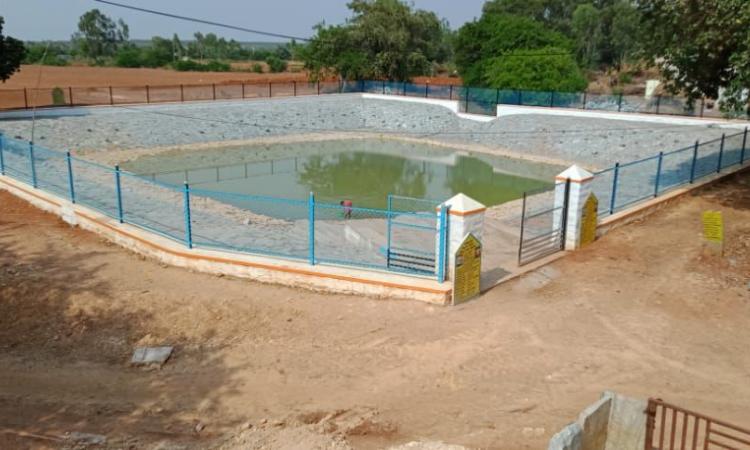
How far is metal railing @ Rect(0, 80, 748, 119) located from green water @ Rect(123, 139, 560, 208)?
5.86 m

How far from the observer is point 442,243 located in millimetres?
11297

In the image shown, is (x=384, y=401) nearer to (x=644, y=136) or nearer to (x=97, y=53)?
(x=644, y=136)

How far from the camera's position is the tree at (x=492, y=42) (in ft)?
146

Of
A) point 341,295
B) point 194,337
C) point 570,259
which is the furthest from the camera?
point 570,259

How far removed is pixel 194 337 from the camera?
10.4 m

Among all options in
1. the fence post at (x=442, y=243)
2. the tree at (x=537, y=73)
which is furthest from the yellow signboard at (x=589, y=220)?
the tree at (x=537, y=73)

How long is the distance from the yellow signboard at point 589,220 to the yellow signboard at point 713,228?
236 cm

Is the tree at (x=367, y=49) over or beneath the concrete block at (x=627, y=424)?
over

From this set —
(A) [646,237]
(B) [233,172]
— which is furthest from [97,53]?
(A) [646,237]

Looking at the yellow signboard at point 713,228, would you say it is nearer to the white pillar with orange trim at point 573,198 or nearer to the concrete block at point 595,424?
the white pillar with orange trim at point 573,198

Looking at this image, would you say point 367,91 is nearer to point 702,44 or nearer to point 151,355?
point 702,44

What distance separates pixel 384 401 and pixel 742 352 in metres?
5.69

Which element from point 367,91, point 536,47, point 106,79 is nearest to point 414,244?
point 367,91

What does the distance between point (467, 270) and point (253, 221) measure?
27.0 ft
